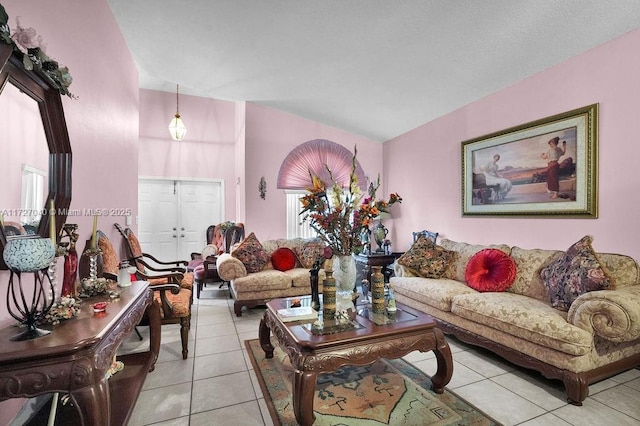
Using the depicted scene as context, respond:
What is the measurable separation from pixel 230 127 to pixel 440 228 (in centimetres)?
449

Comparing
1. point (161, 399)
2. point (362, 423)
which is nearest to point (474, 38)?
point (362, 423)

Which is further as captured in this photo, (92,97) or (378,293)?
(92,97)

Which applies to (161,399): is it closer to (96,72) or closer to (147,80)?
(96,72)

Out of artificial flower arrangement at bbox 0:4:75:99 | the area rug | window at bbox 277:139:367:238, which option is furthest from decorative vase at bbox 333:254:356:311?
window at bbox 277:139:367:238

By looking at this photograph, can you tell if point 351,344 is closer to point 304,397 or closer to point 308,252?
point 304,397

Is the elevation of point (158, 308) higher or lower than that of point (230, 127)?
lower

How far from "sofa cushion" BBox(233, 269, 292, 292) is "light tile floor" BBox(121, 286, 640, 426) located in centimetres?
86

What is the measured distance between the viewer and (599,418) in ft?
5.80

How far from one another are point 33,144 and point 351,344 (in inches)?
84.2

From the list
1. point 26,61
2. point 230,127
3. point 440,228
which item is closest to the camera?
point 26,61

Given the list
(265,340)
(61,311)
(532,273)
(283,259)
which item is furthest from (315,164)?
(61,311)

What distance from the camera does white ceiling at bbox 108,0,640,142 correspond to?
2457 mm

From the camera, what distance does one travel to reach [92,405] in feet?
3.88

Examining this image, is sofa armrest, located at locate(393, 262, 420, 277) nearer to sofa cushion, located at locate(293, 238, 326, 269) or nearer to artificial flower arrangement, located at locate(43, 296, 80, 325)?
sofa cushion, located at locate(293, 238, 326, 269)
